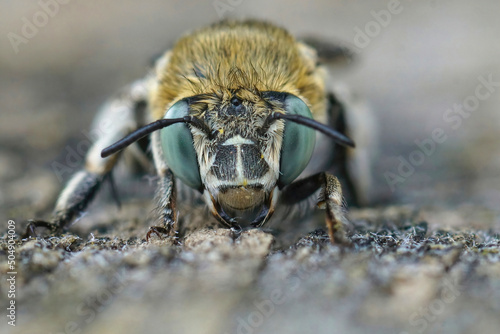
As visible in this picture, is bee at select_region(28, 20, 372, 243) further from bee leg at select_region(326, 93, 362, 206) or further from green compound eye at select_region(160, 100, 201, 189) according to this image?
bee leg at select_region(326, 93, 362, 206)

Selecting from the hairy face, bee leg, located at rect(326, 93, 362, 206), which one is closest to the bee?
the hairy face

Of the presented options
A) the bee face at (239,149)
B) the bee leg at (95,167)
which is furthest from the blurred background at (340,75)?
the bee face at (239,149)

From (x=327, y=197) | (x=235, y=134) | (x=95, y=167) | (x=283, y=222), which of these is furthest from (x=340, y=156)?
(x=95, y=167)

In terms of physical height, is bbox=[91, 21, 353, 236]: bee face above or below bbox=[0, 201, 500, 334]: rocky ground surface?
above

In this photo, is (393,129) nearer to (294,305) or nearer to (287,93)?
(287,93)

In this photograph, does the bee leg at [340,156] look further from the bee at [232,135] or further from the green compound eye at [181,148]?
the green compound eye at [181,148]

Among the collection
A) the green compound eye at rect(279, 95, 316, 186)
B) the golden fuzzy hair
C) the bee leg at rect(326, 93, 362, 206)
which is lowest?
the bee leg at rect(326, 93, 362, 206)

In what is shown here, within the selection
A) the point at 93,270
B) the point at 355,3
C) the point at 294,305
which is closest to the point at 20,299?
the point at 93,270
